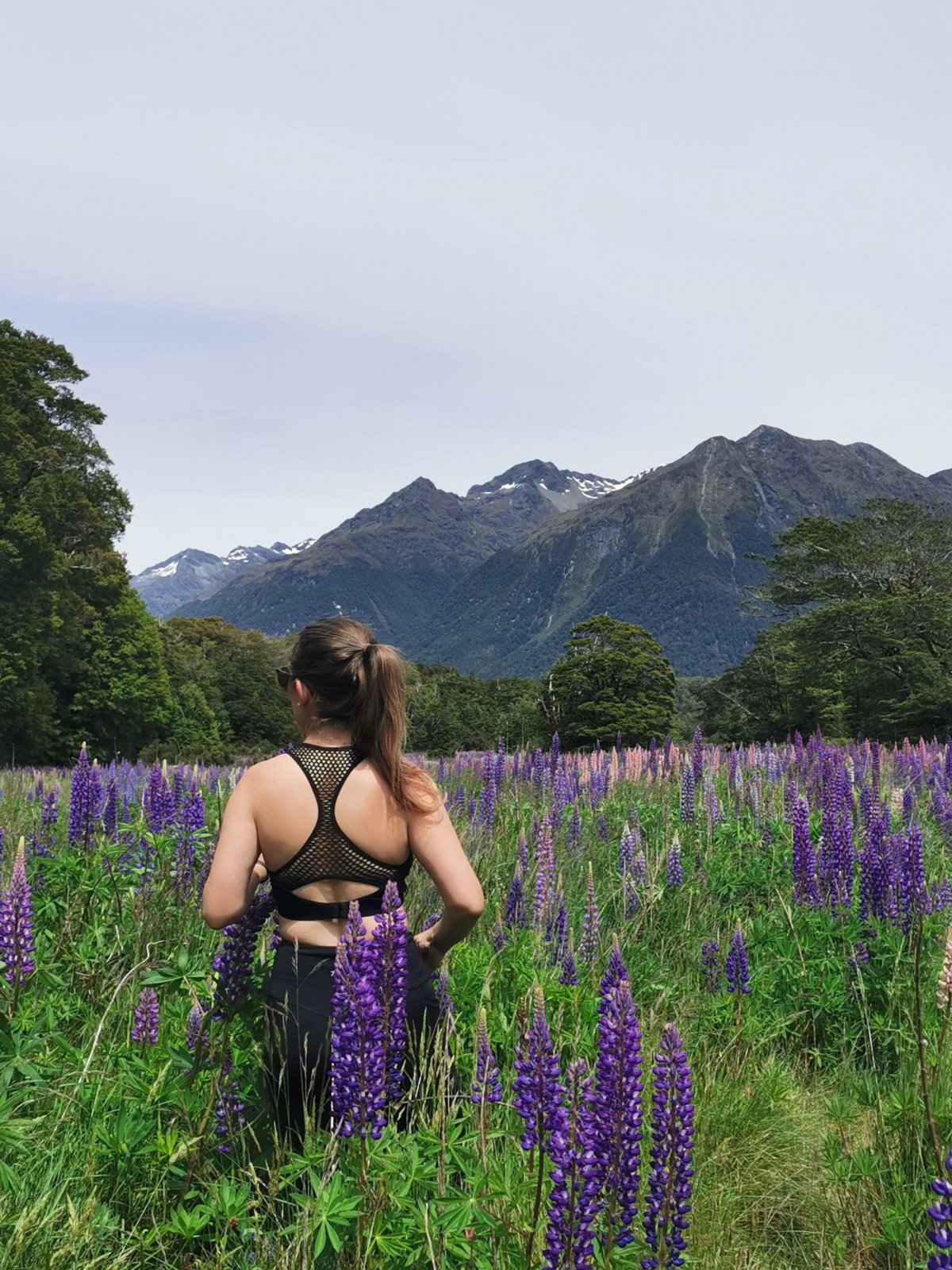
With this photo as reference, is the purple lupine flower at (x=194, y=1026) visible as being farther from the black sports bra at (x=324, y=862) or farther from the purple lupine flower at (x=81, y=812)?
the purple lupine flower at (x=81, y=812)

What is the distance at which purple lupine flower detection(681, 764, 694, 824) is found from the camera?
25.7ft

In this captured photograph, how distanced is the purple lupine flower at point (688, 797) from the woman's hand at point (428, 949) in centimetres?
503

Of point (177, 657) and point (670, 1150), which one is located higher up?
point (177, 657)

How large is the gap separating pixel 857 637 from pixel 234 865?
31133 mm

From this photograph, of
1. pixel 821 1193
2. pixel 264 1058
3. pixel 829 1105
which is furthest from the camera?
pixel 829 1105

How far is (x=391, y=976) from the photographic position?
7.44 feet

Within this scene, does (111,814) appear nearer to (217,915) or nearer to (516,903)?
(516,903)

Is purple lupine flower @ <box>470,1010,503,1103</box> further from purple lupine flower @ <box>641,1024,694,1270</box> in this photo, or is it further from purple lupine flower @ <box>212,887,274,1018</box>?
purple lupine flower @ <box>212,887,274,1018</box>

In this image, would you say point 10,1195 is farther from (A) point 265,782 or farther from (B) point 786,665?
(B) point 786,665

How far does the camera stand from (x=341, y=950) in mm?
2123

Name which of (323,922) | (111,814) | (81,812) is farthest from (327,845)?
(111,814)

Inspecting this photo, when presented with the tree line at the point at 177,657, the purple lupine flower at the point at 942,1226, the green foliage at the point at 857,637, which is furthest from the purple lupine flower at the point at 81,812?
the green foliage at the point at 857,637

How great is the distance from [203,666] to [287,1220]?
48999mm

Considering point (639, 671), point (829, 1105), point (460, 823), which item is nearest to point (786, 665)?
point (639, 671)
